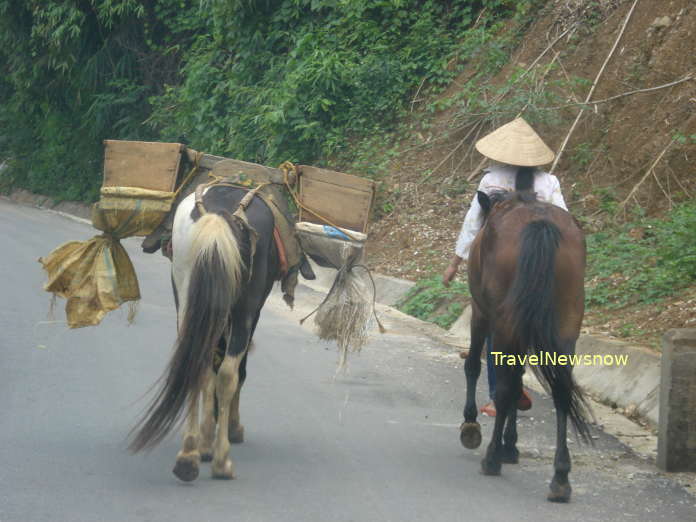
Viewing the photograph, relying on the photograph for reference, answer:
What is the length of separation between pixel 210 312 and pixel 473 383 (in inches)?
81.3

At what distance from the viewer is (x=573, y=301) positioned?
5.40 m

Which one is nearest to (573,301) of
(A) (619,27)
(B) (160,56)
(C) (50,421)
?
(C) (50,421)

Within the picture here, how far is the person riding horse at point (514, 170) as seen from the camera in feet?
20.6

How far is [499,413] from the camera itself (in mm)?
5660

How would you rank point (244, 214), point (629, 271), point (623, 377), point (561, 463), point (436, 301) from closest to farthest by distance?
point (561, 463), point (244, 214), point (623, 377), point (629, 271), point (436, 301)

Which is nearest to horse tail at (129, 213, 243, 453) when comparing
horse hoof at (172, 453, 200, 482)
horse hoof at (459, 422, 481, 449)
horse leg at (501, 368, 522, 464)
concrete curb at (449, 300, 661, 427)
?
horse hoof at (172, 453, 200, 482)

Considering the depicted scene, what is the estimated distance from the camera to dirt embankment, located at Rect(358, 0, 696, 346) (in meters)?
11.9

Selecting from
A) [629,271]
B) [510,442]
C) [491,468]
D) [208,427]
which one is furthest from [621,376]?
[208,427]

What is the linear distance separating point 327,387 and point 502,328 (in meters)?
2.70

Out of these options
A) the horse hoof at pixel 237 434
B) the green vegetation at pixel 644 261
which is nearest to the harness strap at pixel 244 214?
the horse hoof at pixel 237 434

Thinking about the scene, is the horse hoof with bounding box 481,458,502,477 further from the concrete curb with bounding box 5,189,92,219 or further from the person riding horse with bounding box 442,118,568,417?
the concrete curb with bounding box 5,189,92,219

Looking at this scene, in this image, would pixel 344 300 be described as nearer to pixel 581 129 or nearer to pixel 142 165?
pixel 142 165

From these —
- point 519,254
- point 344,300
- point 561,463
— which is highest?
point 519,254

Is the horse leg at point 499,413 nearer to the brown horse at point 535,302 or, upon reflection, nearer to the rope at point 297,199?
the brown horse at point 535,302
